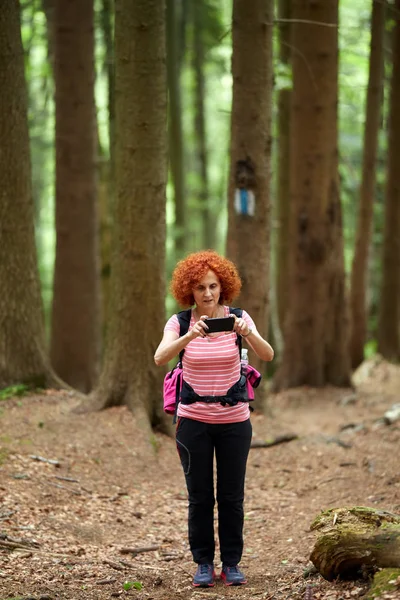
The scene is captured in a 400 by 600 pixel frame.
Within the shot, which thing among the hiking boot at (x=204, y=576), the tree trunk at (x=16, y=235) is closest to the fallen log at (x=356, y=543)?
the hiking boot at (x=204, y=576)

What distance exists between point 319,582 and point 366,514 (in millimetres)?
495

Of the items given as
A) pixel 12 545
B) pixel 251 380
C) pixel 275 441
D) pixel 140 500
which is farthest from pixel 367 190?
pixel 12 545

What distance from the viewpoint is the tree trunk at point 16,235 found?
891 centimetres

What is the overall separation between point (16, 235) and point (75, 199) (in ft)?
9.30

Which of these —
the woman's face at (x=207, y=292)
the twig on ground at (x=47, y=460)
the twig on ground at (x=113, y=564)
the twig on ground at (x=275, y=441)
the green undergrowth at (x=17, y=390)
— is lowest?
the twig on ground at (x=275, y=441)

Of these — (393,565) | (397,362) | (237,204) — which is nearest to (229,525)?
(393,565)

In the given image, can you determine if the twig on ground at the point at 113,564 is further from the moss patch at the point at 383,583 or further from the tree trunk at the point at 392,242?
the tree trunk at the point at 392,242

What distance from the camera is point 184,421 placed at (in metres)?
5.14

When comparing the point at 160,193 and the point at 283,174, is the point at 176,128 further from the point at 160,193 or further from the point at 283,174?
the point at 160,193

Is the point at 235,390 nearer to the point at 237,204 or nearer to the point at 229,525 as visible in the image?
the point at 229,525

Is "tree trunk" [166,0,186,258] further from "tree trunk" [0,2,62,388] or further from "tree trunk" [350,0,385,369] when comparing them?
"tree trunk" [0,2,62,388]

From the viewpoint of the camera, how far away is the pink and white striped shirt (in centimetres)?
504

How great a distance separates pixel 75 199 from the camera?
39.1ft

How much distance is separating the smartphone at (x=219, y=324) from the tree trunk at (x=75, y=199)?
740cm
